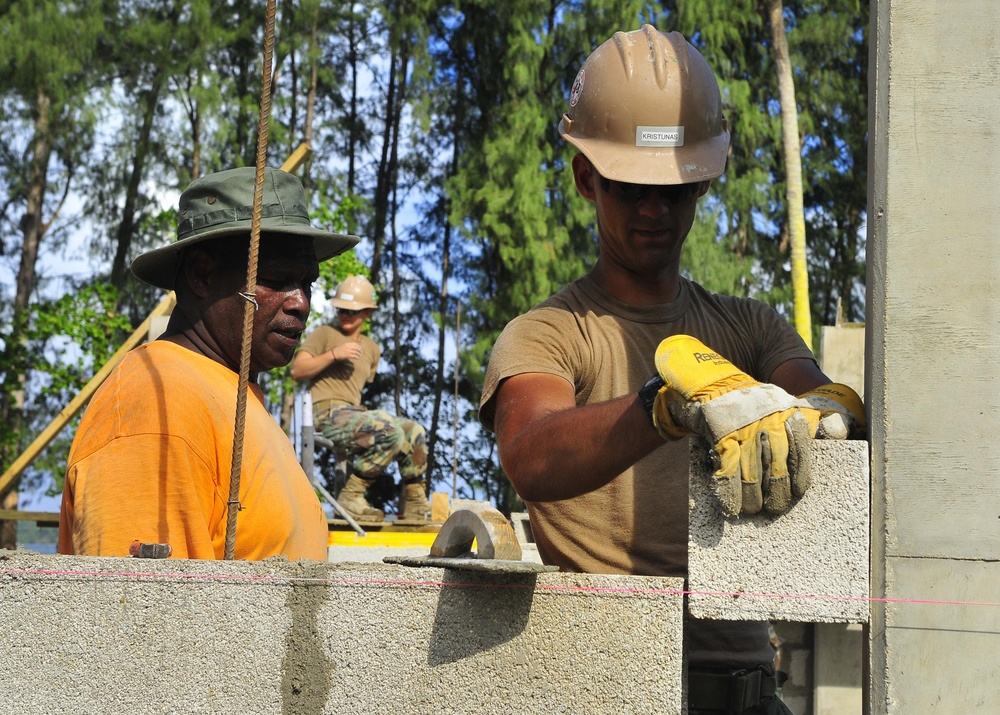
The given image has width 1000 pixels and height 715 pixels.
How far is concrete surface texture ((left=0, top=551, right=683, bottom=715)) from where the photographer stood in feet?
7.74

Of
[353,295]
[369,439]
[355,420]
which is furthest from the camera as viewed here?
[353,295]

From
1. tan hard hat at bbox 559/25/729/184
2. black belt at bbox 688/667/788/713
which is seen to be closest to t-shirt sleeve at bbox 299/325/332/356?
tan hard hat at bbox 559/25/729/184

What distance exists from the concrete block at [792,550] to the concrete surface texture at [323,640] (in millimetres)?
144

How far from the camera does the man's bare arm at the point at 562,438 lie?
2.44 meters

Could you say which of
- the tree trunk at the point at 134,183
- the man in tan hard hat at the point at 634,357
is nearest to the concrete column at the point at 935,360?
the man in tan hard hat at the point at 634,357

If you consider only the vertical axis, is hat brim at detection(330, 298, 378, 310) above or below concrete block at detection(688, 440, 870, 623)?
above

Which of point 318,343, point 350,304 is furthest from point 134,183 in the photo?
point 318,343

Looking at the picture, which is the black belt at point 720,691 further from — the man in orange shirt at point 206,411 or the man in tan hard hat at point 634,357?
the man in orange shirt at point 206,411

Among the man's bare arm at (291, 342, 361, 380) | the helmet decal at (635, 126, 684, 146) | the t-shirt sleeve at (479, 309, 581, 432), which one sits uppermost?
the helmet decal at (635, 126, 684, 146)

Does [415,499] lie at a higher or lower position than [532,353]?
lower

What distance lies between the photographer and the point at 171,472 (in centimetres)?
280

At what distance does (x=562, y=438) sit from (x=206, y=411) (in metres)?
0.93

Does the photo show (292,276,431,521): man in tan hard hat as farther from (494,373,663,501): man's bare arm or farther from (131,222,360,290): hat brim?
(494,373,663,501): man's bare arm

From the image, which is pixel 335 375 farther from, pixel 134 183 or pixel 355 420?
pixel 134 183
